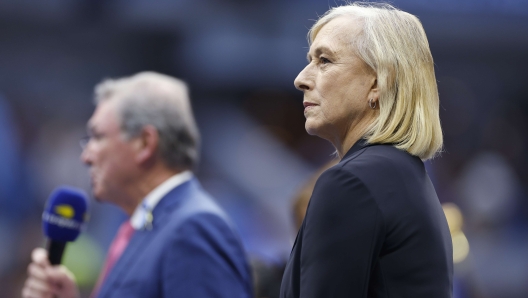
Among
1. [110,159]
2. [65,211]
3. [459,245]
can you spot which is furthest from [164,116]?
[459,245]

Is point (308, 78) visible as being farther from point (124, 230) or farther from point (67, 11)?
point (67, 11)

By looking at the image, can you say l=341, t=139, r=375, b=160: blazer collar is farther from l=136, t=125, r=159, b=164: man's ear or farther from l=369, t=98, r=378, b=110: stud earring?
l=136, t=125, r=159, b=164: man's ear

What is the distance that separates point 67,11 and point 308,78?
20.9 ft

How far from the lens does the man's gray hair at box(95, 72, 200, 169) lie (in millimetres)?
2736

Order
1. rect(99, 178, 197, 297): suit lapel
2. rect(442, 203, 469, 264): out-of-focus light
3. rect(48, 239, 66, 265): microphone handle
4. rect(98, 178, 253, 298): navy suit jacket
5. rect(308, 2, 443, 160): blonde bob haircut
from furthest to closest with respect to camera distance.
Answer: rect(442, 203, 469, 264): out-of-focus light, rect(48, 239, 66, 265): microphone handle, rect(99, 178, 197, 297): suit lapel, rect(98, 178, 253, 298): navy suit jacket, rect(308, 2, 443, 160): blonde bob haircut

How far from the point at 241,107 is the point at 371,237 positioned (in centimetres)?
683

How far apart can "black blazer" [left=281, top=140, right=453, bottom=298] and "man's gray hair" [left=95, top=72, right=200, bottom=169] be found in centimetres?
138

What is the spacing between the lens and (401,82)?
153cm

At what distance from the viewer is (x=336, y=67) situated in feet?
5.23

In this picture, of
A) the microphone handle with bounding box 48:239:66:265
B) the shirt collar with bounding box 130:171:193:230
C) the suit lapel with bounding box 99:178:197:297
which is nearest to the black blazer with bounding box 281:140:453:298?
the suit lapel with bounding box 99:178:197:297

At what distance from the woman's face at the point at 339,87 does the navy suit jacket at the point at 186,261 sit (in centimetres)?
81

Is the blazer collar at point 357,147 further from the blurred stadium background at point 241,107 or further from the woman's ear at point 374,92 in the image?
the blurred stadium background at point 241,107

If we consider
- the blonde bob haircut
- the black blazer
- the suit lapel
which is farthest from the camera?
the suit lapel

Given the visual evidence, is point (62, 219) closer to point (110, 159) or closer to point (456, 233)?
point (110, 159)
